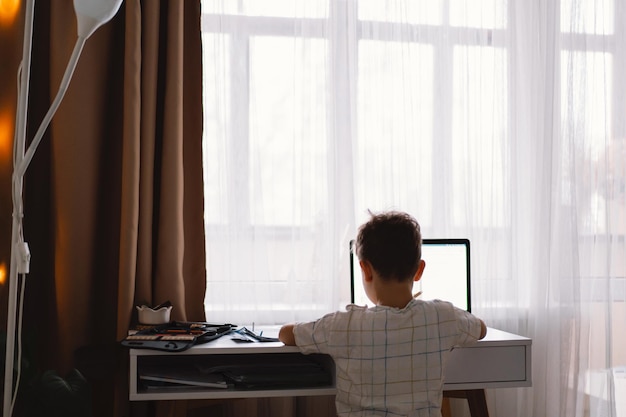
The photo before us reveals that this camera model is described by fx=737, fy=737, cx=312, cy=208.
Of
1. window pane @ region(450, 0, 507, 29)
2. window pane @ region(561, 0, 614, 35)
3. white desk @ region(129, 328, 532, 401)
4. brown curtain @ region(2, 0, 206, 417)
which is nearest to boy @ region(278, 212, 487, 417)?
white desk @ region(129, 328, 532, 401)

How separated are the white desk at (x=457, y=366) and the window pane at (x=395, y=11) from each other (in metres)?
1.24

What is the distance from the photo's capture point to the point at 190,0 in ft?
8.40

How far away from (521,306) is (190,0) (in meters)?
1.67

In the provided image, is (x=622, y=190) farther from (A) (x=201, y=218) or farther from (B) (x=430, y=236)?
(A) (x=201, y=218)

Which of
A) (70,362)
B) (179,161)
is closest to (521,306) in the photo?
(179,161)

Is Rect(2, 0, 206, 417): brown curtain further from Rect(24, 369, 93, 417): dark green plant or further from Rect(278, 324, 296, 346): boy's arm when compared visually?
Rect(278, 324, 296, 346): boy's arm

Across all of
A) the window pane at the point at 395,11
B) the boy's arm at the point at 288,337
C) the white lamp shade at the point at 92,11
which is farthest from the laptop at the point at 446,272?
the white lamp shade at the point at 92,11

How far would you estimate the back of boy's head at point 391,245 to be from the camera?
6.22ft

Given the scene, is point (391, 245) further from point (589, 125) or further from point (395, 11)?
point (589, 125)

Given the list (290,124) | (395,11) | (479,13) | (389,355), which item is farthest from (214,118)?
(389,355)

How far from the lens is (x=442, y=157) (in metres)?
2.78

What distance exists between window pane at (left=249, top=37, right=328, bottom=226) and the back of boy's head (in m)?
0.76

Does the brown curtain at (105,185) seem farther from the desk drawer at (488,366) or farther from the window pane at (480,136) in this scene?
the window pane at (480,136)

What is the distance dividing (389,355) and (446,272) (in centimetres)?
Result: 72
